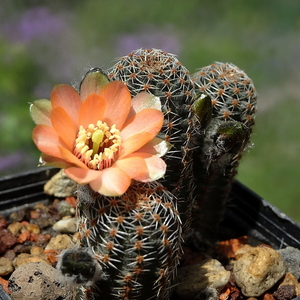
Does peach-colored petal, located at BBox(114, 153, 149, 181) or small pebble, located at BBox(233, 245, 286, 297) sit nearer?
peach-colored petal, located at BBox(114, 153, 149, 181)

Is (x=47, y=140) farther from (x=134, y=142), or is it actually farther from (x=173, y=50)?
(x=173, y=50)

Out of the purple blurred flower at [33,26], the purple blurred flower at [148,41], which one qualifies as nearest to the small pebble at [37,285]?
the purple blurred flower at [33,26]

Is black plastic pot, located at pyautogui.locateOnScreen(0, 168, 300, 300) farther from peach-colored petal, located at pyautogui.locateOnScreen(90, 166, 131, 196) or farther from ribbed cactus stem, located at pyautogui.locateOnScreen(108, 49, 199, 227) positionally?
peach-colored petal, located at pyautogui.locateOnScreen(90, 166, 131, 196)

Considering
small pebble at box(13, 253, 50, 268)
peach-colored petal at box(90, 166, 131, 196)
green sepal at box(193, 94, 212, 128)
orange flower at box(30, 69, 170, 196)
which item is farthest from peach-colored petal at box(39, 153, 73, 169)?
small pebble at box(13, 253, 50, 268)

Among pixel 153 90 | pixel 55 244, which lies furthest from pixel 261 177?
pixel 153 90

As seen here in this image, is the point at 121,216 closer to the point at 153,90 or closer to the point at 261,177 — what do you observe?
the point at 153,90

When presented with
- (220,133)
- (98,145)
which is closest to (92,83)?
(98,145)

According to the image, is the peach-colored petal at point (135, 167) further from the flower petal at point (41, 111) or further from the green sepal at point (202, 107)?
the green sepal at point (202, 107)
